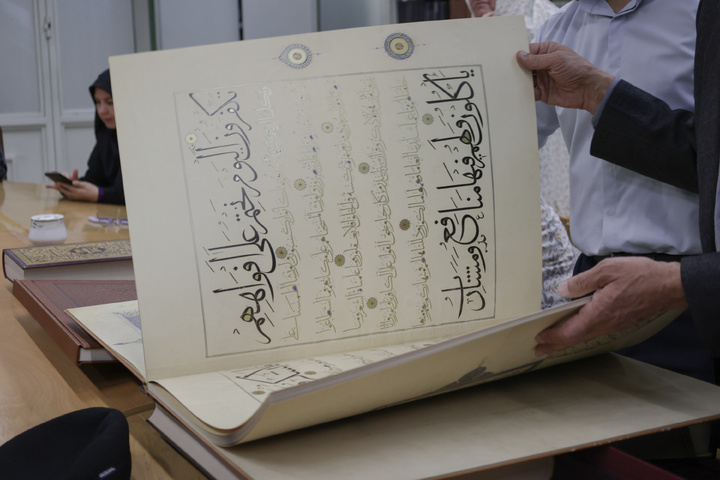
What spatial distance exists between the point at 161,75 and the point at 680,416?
20.3 inches

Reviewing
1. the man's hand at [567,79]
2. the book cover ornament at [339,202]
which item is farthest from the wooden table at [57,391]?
the man's hand at [567,79]

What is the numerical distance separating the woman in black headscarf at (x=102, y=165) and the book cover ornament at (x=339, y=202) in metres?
1.98

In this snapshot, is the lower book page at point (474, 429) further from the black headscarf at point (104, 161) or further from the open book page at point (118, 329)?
the black headscarf at point (104, 161)

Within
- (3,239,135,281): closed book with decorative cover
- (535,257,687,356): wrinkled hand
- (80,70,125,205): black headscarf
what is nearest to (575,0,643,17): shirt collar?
(535,257,687,356): wrinkled hand

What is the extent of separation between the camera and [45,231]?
1.44m

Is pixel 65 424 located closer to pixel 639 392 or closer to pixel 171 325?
pixel 171 325

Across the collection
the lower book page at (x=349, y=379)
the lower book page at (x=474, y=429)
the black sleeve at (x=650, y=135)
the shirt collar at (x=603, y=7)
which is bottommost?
the lower book page at (x=474, y=429)

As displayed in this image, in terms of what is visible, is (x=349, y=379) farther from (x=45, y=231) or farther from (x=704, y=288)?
(x=45, y=231)

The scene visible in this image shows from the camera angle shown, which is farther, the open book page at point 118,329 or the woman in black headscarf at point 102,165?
the woman in black headscarf at point 102,165

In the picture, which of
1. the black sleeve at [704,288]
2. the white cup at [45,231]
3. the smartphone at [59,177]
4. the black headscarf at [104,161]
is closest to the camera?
the black sleeve at [704,288]

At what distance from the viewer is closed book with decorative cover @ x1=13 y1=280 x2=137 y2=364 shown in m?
0.69

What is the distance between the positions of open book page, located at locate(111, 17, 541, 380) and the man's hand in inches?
2.0

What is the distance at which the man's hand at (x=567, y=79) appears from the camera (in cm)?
71

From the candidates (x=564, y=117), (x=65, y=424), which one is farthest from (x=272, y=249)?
(x=564, y=117)
